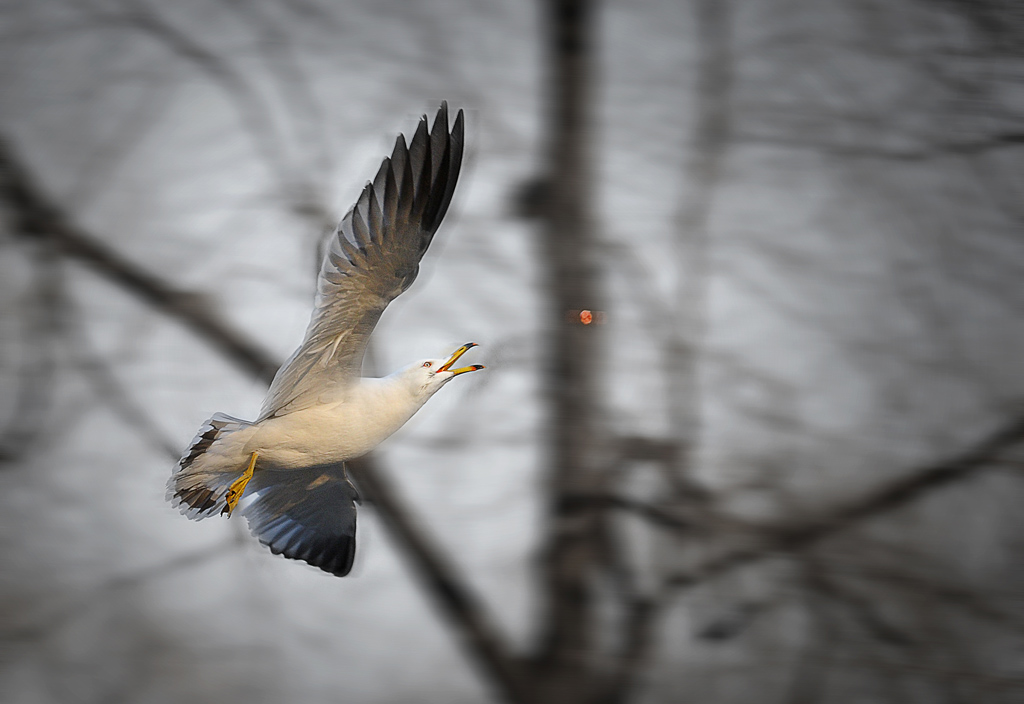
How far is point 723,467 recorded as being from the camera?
1062 millimetres

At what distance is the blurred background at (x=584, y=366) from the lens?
1.06 metres

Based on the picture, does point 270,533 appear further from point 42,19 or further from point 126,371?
point 42,19

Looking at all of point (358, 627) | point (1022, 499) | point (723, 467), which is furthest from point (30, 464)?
point (1022, 499)

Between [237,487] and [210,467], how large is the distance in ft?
0.11

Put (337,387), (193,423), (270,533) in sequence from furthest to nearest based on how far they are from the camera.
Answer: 1. (193,423)
2. (270,533)
3. (337,387)

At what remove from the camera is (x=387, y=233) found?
2.51ft

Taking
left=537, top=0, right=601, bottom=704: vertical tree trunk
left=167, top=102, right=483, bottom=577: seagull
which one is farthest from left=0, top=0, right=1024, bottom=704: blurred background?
left=167, top=102, right=483, bottom=577: seagull

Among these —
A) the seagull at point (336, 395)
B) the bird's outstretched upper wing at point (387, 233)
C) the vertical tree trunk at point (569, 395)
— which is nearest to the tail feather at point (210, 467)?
the seagull at point (336, 395)

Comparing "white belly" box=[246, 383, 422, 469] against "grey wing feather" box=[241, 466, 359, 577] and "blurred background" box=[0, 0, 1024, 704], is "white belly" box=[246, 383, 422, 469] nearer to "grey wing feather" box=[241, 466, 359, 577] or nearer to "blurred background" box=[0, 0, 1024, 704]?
"grey wing feather" box=[241, 466, 359, 577]

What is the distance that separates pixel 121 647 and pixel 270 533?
13.7 inches

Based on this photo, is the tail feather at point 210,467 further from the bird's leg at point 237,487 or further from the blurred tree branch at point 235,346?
the blurred tree branch at point 235,346

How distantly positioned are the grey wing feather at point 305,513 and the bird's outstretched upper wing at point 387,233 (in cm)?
18

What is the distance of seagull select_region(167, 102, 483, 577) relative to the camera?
768 millimetres

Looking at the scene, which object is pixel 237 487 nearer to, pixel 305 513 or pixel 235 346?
pixel 305 513
